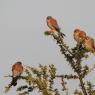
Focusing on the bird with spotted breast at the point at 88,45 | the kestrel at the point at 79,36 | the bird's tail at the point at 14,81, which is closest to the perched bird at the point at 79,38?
the kestrel at the point at 79,36

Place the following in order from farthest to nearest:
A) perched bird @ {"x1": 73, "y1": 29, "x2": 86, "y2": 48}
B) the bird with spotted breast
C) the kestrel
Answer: the kestrel < perched bird @ {"x1": 73, "y1": 29, "x2": 86, "y2": 48} < the bird with spotted breast

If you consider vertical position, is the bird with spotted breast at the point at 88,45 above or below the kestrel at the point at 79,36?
below

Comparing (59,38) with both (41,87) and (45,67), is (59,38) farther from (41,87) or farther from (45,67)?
(41,87)

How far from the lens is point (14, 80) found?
276 inches

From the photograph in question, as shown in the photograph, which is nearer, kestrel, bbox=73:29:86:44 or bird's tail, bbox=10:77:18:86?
bird's tail, bbox=10:77:18:86

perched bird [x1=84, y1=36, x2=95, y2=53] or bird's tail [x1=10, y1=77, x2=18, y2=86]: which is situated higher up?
perched bird [x1=84, y1=36, x2=95, y2=53]

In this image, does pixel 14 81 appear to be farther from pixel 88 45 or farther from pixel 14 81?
pixel 88 45

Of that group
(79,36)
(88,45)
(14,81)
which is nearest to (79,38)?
(79,36)

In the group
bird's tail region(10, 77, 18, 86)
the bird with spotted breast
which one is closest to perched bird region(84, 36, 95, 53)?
the bird with spotted breast

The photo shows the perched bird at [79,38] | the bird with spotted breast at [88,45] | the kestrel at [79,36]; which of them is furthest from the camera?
the kestrel at [79,36]

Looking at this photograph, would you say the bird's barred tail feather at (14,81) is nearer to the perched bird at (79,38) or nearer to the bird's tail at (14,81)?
the bird's tail at (14,81)

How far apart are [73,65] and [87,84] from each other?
70 cm

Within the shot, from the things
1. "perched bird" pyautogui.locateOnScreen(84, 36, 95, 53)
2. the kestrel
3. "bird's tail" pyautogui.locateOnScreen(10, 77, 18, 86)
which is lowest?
"bird's tail" pyautogui.locateOnScreen(10, 77, 18, 86)

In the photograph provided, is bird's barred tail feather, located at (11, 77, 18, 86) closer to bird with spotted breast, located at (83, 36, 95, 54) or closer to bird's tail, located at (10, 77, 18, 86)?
bird's tail, located at (10, 77, 18, 86)
